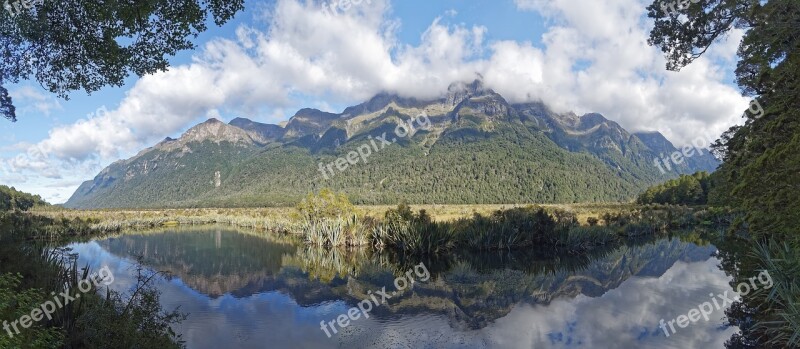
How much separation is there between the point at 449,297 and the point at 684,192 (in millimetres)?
66230

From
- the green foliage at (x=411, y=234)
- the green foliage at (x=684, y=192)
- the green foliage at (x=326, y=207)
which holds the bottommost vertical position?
the green foliage at (x=684, y=192)

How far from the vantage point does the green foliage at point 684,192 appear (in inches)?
2463

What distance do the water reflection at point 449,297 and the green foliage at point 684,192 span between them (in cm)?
4694

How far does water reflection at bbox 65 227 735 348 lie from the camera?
967 cm

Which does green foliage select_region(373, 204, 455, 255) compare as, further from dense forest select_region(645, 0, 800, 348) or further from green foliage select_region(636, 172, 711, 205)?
green foliage select_region(636, 172, 711, 205)

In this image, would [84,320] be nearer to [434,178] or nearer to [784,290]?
[784,290]

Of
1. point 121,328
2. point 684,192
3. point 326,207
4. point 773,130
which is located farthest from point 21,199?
point 684,192

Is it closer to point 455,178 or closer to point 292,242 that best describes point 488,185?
point 455,178

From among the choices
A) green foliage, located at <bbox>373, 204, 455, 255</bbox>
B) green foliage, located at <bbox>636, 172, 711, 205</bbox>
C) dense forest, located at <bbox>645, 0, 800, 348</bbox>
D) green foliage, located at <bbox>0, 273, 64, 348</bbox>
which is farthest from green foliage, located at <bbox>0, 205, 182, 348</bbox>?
green foliage, located at <bbox>636, 172, 711, 205</bbox>

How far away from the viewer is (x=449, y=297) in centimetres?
1311

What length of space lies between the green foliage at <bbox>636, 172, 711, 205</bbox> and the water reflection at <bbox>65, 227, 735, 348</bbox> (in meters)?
46.9

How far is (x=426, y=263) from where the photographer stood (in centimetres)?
1944

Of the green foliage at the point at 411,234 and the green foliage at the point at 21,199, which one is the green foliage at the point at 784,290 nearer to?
the green foliage at the point at 411,234

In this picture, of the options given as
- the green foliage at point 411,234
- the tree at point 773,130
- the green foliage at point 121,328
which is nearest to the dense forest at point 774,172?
the tree at point 773,130
